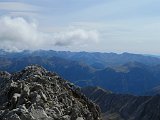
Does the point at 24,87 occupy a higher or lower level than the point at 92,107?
higher

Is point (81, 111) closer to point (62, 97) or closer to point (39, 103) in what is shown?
point (62, 97)

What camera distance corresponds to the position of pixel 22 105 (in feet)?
113

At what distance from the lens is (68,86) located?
50.8 metres

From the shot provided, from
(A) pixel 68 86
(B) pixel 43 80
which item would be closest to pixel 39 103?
(B) pixel 43 80

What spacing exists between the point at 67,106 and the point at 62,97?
2.32m

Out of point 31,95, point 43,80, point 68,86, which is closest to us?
point 31,95

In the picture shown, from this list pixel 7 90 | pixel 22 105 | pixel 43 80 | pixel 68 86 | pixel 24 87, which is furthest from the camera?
pixel 68 86

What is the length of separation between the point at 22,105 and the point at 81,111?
7.10m

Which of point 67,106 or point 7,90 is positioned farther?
point 7,90

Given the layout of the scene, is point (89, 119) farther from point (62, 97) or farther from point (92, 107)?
point (92, 107)

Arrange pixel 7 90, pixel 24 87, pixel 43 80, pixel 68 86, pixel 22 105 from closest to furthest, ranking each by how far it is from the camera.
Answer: pixel 22 105, pixel 24 87, pixel 7 90, pixel 43 80, pixel 68 86

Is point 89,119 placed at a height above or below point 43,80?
below

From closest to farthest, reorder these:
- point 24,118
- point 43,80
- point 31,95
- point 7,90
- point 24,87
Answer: point 24,118 < point 31,95 < point 24,87 < point 7,90 < point 43,80

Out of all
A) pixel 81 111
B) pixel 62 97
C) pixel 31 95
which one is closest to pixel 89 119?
pixel 81 111
